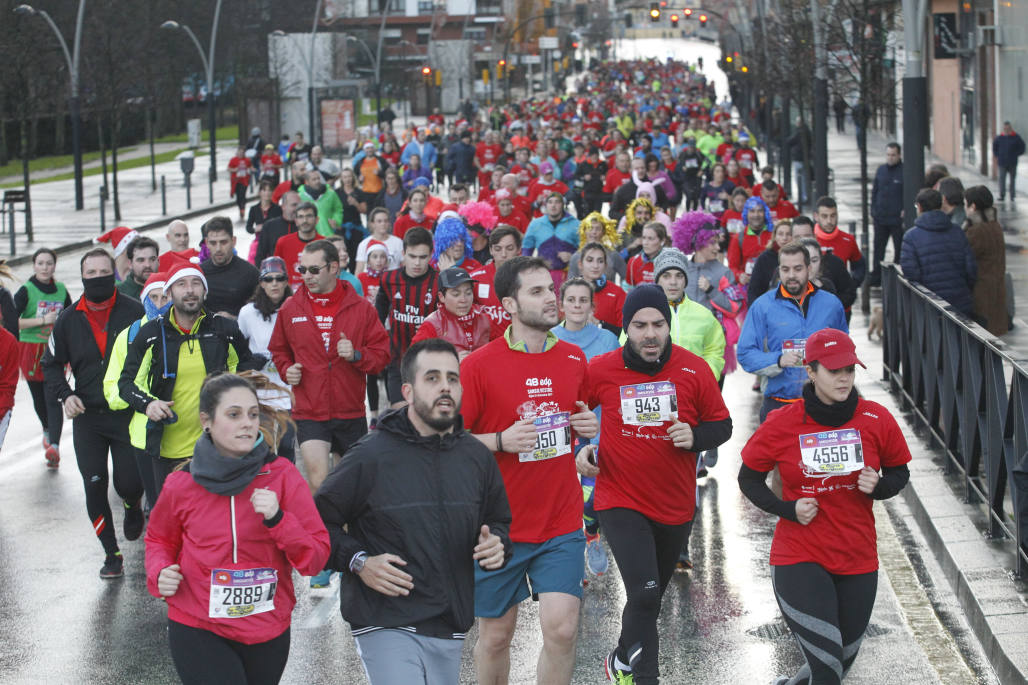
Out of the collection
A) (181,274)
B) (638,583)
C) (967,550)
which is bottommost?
(967,550)

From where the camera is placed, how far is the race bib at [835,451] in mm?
6066

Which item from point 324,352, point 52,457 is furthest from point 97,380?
point 52,457

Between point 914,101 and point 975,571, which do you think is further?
point 914,101

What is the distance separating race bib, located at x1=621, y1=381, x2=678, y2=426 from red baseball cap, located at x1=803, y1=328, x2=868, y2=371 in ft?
2.66

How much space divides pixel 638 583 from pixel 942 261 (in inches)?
281

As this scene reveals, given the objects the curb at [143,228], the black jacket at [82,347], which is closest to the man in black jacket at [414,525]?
the black jacket at [82,347]

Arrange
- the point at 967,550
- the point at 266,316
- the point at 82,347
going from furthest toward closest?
the point at 266,316, the point at 82,347, the point at 967,550

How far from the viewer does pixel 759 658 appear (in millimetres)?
7461

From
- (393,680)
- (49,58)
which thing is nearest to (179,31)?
(49,58)

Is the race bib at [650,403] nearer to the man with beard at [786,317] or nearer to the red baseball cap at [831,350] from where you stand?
the red baseball cap at [831,350]

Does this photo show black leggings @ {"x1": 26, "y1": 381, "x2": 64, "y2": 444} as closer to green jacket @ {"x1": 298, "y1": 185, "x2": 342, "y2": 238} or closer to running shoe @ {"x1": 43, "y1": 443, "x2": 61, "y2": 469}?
running shoe @ {"x1": 43, "y1": 443, "x2": 61, "y2": 469}

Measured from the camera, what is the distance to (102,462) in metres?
9.42

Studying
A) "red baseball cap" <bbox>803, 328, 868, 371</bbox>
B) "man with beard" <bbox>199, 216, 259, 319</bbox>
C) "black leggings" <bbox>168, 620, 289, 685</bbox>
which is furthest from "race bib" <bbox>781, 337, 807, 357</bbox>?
"black leggings" <bbox>168, 620, 289, 685</bbox>

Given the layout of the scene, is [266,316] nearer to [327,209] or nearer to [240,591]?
[240,591]
